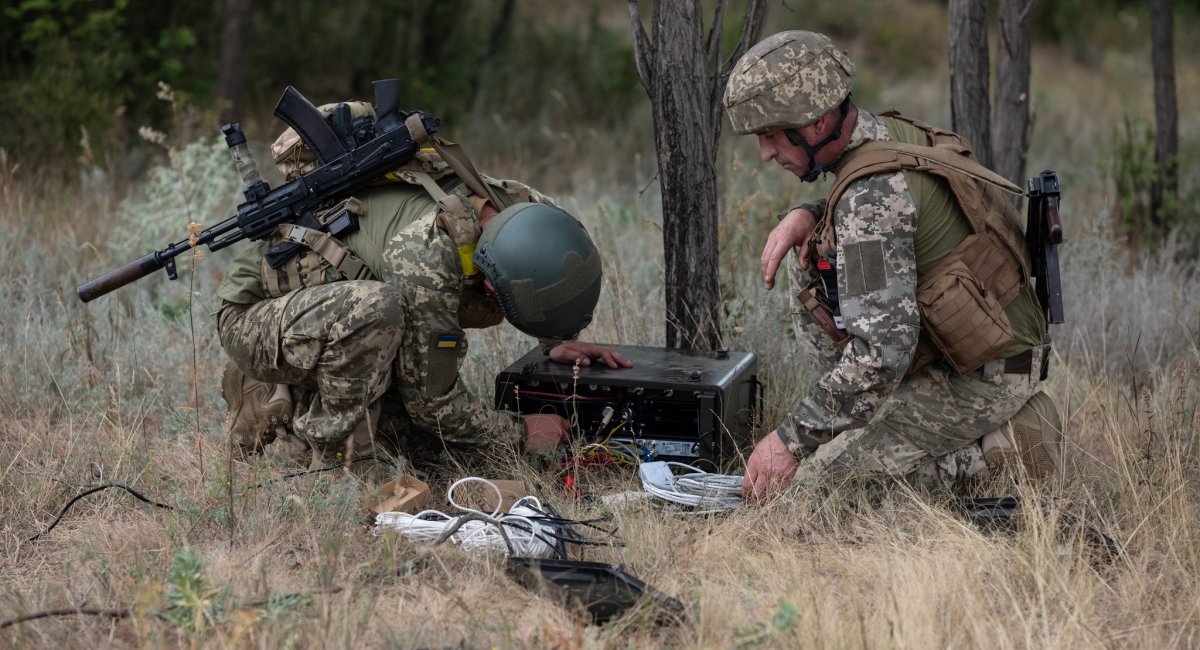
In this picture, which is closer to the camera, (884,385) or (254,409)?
(884,385)

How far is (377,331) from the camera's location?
441 centimetres

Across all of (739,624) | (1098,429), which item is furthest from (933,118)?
(739,624)

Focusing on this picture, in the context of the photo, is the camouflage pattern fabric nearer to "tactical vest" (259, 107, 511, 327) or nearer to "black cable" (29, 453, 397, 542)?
"tactical vest" (259, 107, 511, 327)

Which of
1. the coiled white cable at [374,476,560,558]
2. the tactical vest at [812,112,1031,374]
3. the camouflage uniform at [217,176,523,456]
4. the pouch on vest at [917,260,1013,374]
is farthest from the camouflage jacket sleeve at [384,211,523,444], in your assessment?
the pouch on vest at [917,260,1013,374]

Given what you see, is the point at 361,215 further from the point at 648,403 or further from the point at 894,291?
the point at 894,291

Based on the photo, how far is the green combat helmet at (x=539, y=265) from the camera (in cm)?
429

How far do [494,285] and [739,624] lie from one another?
1.51 m

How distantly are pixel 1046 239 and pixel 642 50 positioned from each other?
5.97 ft

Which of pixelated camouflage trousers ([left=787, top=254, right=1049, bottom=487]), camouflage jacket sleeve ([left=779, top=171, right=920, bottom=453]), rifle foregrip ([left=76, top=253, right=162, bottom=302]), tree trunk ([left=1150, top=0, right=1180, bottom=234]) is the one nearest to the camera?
camouflage jacket sleeve ([left=779, top=171, right=920, bottom=453])

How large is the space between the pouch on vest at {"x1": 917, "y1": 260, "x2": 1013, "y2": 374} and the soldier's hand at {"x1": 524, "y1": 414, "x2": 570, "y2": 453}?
4.67 ft

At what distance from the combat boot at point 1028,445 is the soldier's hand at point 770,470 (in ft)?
2.46

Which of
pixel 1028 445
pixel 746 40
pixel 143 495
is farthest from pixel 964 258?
pixel 143 495

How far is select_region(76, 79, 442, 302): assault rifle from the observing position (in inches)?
180

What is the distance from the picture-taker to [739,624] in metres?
3.48
